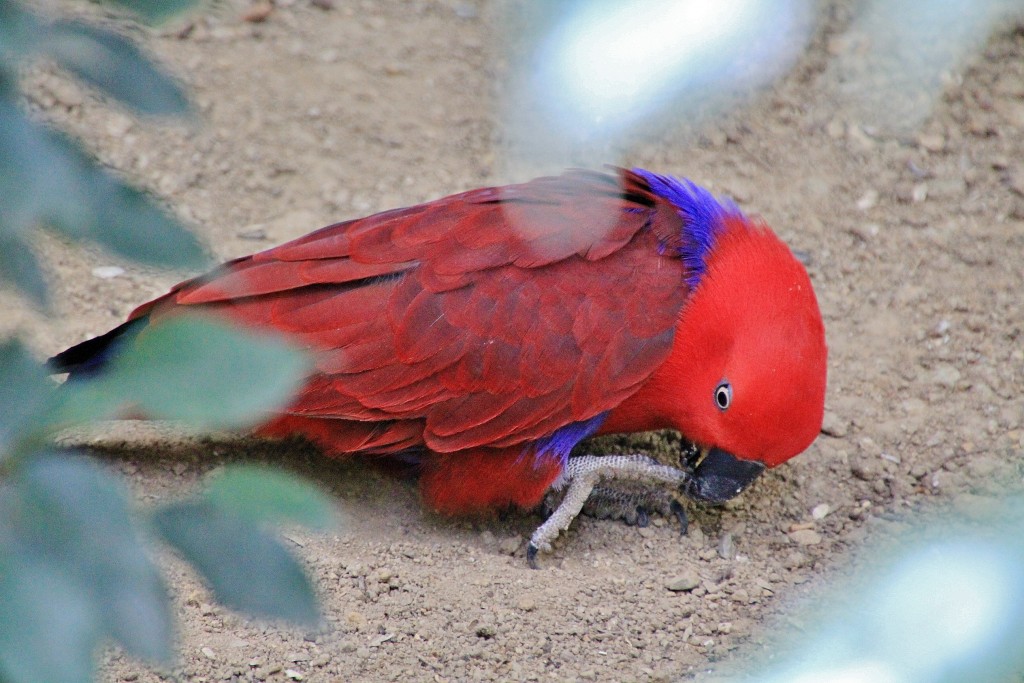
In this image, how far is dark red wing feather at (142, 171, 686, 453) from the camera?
2.58 m

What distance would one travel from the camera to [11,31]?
99 centimetres

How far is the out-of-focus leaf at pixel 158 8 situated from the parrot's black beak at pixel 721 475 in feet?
6.31

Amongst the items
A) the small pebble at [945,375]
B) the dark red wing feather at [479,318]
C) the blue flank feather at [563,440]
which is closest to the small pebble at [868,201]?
the small pebble at [945,375]

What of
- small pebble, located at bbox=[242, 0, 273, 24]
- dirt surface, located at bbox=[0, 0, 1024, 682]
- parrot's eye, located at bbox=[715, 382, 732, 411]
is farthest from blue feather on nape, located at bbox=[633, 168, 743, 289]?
small pebble, located at bbox=[242, 0, 273, 24]

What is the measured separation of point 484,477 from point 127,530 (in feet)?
6.42

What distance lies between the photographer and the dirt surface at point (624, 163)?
2.25 m

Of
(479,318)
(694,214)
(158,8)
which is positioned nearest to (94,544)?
(158,8)

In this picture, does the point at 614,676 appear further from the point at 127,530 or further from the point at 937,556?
the point at 127,530

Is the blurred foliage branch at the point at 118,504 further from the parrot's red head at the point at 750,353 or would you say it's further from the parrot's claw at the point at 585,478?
the parrot's claw at the point at 585,478

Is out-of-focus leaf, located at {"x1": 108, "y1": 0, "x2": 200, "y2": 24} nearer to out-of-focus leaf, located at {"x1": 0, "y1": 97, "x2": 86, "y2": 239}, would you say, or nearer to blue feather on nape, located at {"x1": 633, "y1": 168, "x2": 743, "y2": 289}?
out-of-focus leaf, located at {"x1": 0, "y1": 97, "x2": 86, "y2": 239}

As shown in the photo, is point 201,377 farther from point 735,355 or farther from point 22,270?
point 735,355

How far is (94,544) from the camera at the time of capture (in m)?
0.83

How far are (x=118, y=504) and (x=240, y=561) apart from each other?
0.36ft

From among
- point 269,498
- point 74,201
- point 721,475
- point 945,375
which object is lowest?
point 721,475
